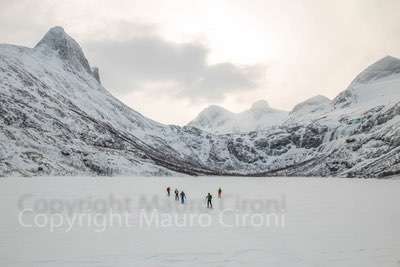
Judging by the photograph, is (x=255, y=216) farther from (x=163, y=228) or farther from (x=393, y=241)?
(x=393, y=241)

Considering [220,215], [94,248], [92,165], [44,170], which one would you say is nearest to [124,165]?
[92,165]

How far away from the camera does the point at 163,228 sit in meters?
29.6

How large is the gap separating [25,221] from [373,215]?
30.9 metres

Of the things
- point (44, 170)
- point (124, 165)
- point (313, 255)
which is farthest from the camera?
point (124, 165)

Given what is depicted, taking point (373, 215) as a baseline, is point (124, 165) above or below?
above

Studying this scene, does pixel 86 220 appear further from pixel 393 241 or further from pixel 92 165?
pixel 92 165

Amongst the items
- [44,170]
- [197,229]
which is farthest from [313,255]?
[44,170]

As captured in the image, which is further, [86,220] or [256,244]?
[86,220]

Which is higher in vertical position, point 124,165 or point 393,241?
point 124,165

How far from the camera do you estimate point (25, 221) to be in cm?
3083

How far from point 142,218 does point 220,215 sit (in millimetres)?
7616

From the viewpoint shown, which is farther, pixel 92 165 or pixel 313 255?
pixel 92 165

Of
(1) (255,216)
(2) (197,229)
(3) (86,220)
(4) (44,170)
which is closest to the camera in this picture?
(2) (197,229)

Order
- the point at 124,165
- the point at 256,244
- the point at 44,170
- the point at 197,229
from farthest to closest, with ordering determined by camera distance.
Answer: the point at 124,165 < the point at 44,170 < the point at 197,229 < the point at 256,244
